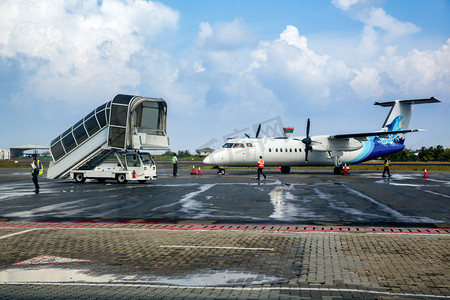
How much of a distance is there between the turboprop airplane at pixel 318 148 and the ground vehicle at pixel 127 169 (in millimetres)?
9931

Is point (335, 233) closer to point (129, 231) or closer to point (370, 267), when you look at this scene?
point (370, 267)

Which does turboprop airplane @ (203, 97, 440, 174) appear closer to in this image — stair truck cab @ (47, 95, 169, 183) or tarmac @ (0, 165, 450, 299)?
stair truck cab @ (47, 95, 169, 183)

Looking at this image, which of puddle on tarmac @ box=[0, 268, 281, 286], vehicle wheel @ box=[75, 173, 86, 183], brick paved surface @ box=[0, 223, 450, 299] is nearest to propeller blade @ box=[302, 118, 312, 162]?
vehicle wheel @ box=[75, 173, 86, 183]

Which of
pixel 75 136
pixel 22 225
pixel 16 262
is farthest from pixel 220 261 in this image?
pixel 75 136

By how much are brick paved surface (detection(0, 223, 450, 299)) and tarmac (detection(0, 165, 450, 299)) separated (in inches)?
0.8

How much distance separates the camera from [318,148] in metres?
42.6

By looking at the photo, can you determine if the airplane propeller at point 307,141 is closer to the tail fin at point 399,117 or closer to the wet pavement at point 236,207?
the tail fin at point 399,117

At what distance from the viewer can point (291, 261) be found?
814 cm

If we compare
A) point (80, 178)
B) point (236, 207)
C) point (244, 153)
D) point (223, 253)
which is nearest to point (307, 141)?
point (244, 153)

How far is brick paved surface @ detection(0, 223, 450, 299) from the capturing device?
6.19 metres

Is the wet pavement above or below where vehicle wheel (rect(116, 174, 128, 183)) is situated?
below

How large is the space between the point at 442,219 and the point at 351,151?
31161 mm

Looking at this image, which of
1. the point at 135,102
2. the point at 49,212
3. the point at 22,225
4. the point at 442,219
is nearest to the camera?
the point at 22,225

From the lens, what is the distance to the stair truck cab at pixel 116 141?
2797cm
